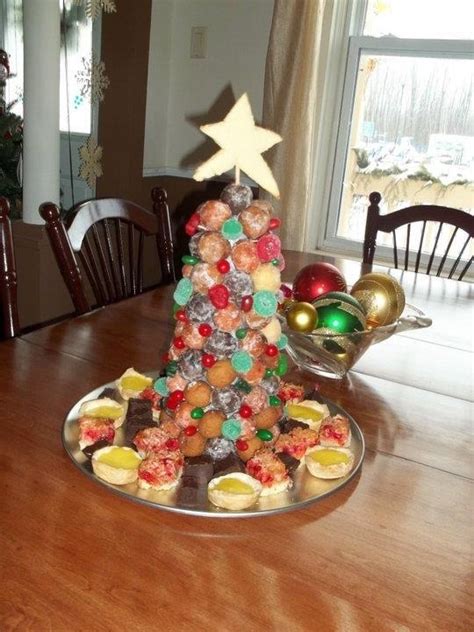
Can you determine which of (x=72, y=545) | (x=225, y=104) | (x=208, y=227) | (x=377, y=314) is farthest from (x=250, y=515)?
(x=225, y=104)

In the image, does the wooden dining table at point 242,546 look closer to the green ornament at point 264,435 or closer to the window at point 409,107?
the green ornament at point 264,435

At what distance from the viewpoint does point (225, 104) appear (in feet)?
9.68

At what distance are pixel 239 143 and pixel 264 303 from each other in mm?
198

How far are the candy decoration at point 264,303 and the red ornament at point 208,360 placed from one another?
8cm

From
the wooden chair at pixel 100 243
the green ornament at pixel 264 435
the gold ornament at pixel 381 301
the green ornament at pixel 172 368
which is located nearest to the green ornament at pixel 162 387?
the green ornament at pixel 172 368

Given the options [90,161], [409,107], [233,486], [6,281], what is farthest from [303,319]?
[90,161]

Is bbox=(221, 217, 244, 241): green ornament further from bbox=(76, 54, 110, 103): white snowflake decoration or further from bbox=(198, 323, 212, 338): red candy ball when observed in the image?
bbox=(76, 54, 110, 103): white snowflake decoration

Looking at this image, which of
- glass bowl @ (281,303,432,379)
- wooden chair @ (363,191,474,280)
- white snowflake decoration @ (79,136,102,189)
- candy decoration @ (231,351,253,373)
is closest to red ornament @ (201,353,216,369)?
candy decoration @ (231,351,253,373)

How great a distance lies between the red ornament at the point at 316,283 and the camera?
1.26m

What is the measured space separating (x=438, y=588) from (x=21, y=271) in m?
2.40

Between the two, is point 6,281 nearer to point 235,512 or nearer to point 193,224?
point 193,224

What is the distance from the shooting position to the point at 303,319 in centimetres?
105

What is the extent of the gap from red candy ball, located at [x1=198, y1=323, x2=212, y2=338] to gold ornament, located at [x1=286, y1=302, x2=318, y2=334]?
327 millimetres

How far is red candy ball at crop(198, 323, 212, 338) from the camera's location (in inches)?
29.2
